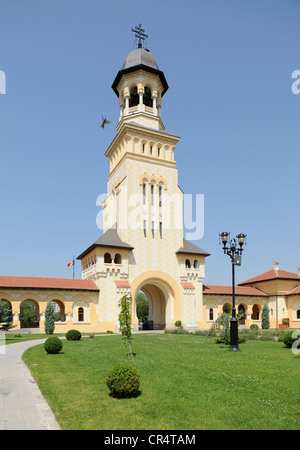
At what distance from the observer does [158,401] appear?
325 inches

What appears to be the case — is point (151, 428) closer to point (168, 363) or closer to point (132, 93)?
point (168, 363)

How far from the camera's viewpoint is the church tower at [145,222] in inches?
1436

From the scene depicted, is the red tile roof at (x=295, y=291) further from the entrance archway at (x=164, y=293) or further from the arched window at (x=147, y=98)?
the arched window at (x=147, y=98)

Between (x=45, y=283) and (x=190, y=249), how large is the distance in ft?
54.9

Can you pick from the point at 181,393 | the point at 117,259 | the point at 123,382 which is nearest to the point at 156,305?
the point at 117,259

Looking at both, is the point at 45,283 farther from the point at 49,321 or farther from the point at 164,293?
the point at 164,293

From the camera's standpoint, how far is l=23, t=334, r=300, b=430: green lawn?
6.89 m

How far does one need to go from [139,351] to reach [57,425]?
35.6ft

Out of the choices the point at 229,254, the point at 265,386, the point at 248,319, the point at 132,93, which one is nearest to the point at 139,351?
the point at 229,254

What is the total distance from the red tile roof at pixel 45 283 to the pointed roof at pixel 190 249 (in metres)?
10.9

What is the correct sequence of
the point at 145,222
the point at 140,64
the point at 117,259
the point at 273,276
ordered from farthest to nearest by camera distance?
the point at 273,276 < the point at 140,64 < the point at 145,222 < the point at 117,259

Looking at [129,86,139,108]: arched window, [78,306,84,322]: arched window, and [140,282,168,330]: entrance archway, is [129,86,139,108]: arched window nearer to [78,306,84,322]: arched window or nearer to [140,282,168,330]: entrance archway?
[140,282,168,330]: entrance archway

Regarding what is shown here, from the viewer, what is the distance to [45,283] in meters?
34.9

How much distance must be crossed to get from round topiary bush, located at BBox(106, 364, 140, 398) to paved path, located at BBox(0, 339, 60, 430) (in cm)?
164
